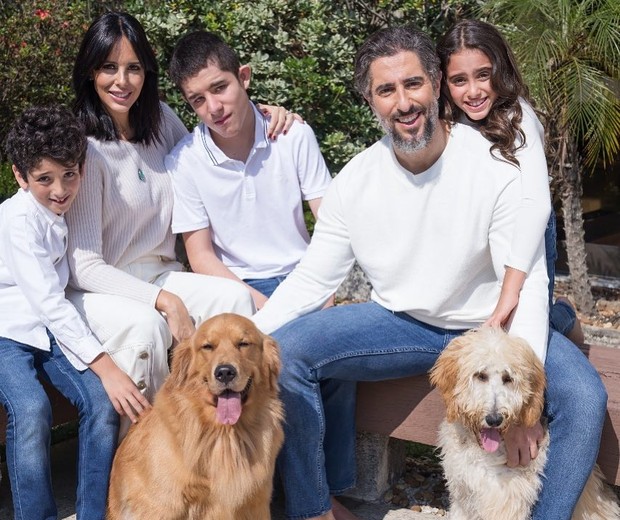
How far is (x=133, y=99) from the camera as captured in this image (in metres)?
4.22

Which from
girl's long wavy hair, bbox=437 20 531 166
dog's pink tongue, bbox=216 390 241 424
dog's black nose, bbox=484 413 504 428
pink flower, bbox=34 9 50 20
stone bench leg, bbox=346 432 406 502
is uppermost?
pink flower, bbox=34 9 50 20

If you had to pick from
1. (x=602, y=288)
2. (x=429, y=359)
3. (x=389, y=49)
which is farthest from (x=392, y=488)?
(x=602, y=288)

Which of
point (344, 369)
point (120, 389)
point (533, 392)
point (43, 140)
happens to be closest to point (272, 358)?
point (344, 369)

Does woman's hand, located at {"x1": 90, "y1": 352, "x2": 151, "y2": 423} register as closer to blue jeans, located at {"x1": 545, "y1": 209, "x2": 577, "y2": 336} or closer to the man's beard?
the man's beard

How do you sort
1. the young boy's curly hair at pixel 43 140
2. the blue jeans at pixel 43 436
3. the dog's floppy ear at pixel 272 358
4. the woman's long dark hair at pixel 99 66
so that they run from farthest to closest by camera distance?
the woman's long dark hair at pixel 99 66
the young boy's curly hair at pixel 43 140
the blue jeans at pixel 43 436
the dog's floppy ear at pixel 272 358

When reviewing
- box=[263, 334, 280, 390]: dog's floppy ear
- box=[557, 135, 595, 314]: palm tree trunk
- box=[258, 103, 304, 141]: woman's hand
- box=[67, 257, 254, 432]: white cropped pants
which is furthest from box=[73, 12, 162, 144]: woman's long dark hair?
box=[557, 135, 595, 314]: palm tree trunk

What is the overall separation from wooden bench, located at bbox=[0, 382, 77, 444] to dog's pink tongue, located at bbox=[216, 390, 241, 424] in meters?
1.05

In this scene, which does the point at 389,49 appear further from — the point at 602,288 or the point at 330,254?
the point at 602,288

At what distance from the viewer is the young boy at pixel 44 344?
3.59 m

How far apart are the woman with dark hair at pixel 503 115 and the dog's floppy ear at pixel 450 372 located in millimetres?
204

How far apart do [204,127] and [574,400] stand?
2.21 metres

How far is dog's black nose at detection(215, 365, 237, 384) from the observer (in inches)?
129

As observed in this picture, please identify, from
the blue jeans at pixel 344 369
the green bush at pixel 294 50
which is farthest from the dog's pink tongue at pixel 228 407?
the green bush at pixel 294 50

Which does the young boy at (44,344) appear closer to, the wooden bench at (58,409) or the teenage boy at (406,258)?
the wooden bench at (58,409)
